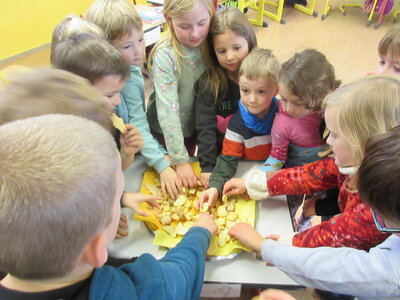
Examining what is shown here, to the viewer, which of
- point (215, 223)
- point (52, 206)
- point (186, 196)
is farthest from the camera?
point (186, 196)

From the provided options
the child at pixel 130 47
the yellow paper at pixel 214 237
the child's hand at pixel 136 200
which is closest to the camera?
the yellow paper at pixel 214 237

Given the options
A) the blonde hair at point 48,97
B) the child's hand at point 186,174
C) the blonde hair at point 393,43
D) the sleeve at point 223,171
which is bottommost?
the child's hand at point 186,174

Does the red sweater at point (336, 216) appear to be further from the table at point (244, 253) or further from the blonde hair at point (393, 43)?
the blonde hair at point (393, 43)

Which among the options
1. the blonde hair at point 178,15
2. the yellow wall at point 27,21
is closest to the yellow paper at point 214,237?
the blonde hair at point 178,15

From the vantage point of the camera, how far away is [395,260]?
68cm

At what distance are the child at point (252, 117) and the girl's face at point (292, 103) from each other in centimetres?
8

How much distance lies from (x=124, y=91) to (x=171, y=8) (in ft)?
1.24

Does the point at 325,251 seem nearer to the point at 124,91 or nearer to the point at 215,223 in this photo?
the point at 215,223

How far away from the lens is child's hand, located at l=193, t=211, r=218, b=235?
2.99 ft

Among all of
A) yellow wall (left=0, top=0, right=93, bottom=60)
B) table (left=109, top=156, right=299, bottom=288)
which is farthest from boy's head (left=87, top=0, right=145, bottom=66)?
yellow wall (left=0, top=0, right=93, bottom=60)

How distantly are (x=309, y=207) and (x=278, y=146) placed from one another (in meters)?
0.32

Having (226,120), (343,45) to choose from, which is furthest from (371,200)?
(343,45)

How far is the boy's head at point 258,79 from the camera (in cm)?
112

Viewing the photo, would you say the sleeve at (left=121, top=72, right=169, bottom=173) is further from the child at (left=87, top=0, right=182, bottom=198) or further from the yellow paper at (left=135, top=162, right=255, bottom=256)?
the yellow paper at (left=135, top=162, right=255, bottom=256)
